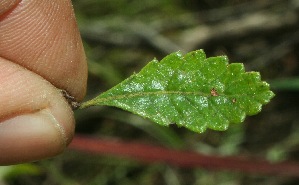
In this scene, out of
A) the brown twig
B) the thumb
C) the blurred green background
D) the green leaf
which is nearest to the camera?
the green leaf

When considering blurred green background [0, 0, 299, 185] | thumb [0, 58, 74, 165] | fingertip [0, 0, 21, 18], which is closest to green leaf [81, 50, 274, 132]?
thumb [0, 58, 74, 165]

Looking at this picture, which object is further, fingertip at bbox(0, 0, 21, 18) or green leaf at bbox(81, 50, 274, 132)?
fingertip at bbox(0, 0, 21, 18)

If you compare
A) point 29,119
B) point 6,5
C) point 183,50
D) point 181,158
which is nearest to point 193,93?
point 29,119

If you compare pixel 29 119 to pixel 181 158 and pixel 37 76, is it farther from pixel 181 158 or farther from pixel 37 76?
pixel 181 158

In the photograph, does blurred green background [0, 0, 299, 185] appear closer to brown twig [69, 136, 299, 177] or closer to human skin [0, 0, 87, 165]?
brown twig [69, 136, 299, 177]

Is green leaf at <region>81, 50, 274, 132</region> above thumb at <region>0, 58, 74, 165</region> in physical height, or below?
above

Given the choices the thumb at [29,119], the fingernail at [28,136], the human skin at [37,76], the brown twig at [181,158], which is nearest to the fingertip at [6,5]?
the human skin at [37,76]

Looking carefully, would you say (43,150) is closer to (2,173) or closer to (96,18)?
(2,173)

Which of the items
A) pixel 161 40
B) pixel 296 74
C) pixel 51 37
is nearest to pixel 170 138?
pixel 161 40
